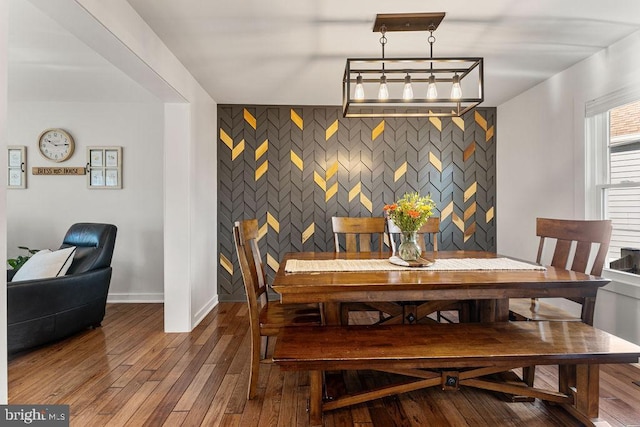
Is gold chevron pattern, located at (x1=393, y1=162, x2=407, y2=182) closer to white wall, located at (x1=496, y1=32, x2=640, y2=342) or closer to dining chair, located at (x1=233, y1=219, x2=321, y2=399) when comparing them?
white wall, located at (x1=496, y1=32, x2=640, y2=342)

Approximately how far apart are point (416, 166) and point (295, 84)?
5.96 ft

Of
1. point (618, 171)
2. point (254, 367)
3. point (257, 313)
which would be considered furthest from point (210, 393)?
point (618, 171)

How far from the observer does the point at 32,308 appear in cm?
271

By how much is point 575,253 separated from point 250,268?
206 centimetres

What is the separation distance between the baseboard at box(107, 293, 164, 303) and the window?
4683 millimetres

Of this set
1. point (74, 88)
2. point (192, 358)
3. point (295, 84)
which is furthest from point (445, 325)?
point (74, 88)

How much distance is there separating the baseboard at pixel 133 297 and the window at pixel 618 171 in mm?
4683

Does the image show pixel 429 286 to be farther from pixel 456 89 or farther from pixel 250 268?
pixel 456 89

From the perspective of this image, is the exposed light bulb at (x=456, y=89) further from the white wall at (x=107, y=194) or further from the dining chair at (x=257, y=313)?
the white wall at (x=107, y=194)

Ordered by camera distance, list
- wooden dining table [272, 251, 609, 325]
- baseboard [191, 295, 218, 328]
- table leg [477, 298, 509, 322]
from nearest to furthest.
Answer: wooden dining table [272, 251, 609, 325] → table leg [477, 298, 509, 322] → baseboard [191, 295, 218, 328]

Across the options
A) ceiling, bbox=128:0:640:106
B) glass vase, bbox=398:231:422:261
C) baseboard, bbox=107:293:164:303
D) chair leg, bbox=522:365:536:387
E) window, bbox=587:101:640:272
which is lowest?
baseboard, bbox=107:293:164:303

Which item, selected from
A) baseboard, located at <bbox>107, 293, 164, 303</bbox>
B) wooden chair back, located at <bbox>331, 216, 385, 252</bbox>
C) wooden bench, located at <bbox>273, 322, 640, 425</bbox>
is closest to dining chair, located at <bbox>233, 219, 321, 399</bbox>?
wooden bench, located at <bbox>273, 322, 640, 425</bbox>

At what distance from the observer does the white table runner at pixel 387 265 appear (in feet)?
6.78

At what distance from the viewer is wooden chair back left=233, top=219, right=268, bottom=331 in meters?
2.02
